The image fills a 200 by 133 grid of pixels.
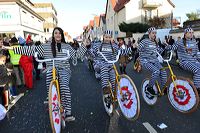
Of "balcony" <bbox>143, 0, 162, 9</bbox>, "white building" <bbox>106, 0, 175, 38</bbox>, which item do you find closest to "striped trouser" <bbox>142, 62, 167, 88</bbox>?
"white building" <bbox>106, 0, 175, 38</bbox>

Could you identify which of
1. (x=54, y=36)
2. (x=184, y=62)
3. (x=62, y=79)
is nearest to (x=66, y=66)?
(x=62, y=79)

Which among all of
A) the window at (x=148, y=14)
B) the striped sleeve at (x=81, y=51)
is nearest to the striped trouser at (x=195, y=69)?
the striped sleeve at (x=81, y=51)

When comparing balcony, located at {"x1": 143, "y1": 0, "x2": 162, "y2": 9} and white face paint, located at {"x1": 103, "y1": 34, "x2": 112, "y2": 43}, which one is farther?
balcony, located at {"x1": 143, "y1": 0, "x2": 162, "y2": 9}

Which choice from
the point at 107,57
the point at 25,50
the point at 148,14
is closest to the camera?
the point at 25,50

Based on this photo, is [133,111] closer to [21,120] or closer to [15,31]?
[21,120]

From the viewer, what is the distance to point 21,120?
550 cm

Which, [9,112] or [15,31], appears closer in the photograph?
[9,112]

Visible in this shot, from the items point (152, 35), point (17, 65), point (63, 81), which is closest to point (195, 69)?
point (152, 35)

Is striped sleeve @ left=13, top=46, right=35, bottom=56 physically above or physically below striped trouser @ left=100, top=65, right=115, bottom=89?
above

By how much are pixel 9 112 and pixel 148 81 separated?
11.7 ft

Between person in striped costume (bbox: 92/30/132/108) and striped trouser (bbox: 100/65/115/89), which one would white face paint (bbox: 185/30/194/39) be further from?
striped trouser (bbox: 100/65/115/89)

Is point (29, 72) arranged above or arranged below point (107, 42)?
below

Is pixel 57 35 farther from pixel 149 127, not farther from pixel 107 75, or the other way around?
pixel 149 127

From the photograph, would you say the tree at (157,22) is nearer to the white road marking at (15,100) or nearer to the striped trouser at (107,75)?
the white road marking at (15,100)
